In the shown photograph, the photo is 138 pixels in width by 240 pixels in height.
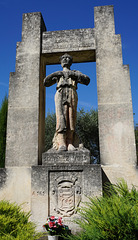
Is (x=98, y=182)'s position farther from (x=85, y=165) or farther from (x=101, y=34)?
(x=101, y=34)

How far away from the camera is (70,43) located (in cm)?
729

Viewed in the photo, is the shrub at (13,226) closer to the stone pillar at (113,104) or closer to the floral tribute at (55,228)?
the floral tribute at (55,228)

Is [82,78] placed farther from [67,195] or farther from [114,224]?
[114,224]

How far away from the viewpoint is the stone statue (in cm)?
601

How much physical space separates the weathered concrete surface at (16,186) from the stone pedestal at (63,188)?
0.93 m

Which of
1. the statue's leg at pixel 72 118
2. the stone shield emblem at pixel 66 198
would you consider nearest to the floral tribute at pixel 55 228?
the stone shield emblem at pixel 66 198

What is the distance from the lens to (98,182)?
5184 mm

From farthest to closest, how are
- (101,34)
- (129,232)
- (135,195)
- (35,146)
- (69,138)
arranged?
1. (101,34)
2. (35,146)
3. (69,138)
4. (135,195)
5. (129,232)

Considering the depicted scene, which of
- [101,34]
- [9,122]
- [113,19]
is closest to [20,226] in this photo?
[9,122]

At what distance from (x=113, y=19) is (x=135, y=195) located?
557cm

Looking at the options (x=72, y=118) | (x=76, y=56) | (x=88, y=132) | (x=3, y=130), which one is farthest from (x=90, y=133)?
(x=72, y=118)

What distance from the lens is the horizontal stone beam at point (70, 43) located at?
285 inches

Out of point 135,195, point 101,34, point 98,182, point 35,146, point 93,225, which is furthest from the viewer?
point 101,34

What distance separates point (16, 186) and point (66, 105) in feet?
8.38
